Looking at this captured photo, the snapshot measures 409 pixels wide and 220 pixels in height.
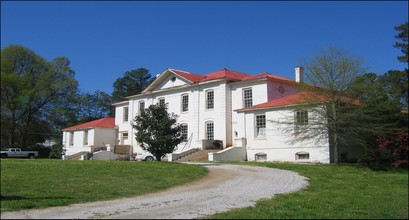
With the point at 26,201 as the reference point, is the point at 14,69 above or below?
above

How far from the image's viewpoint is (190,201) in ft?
39.3

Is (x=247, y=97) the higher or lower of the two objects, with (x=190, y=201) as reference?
higher

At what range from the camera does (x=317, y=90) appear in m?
25.9

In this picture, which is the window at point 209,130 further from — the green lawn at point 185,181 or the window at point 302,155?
the green lawn at point 185,181

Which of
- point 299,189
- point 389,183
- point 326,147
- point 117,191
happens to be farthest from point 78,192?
point 326,147

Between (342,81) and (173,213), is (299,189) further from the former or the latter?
(342,81)

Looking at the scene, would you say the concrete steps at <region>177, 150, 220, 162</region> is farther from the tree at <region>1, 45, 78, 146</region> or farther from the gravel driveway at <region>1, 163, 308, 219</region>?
the tree at <region>1, 45, 78, 146</region>

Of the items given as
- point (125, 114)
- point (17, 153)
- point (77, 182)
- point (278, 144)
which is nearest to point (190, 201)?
point (77, 182)

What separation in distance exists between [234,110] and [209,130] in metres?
4.48

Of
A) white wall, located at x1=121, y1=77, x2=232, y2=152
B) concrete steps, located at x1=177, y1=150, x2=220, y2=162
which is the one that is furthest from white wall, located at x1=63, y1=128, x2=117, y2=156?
concrete steps, located at x1=177, y1=150, x2=220, y2=162

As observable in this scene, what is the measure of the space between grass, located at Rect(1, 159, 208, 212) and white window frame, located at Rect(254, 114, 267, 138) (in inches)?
538

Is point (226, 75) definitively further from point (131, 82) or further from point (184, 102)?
point (131, 82)

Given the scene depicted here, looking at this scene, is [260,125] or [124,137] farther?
[124,137]

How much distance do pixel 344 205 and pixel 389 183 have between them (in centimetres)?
666
